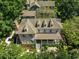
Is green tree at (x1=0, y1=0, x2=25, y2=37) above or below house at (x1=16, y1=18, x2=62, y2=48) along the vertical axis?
above

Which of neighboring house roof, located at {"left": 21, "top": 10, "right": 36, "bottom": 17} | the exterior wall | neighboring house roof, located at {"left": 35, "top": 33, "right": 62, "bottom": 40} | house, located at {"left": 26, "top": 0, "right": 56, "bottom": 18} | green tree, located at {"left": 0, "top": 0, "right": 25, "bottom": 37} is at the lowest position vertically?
the exterior wall

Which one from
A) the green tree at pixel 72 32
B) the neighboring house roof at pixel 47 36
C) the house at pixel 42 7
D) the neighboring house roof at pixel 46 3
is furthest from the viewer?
the neighboring house roof at pixel 46 3

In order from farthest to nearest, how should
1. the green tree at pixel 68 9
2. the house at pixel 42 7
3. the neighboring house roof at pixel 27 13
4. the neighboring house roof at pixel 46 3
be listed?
the neighboring house roof at pixel 46 3 < the neighboring house roof at pixel 27 13 < the house at pixel 42 7 < the green tree at pixel 68 9

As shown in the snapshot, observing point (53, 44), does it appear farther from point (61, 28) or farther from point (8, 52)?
point (8, 52)

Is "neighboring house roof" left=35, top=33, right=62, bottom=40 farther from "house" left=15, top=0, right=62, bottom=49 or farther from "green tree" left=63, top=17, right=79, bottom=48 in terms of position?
"green tree" left=63, top=17, right=79, bottom=48

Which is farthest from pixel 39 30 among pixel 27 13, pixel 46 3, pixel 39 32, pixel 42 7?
Answer: pixel 46 3

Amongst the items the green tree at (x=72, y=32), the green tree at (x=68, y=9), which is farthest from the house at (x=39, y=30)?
the green tree at (x=68, y=9)

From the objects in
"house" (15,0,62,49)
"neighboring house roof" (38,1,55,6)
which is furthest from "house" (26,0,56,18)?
"house" (15,0,62,49)

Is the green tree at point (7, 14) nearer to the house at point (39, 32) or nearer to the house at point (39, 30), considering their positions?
the house at point (39, 30)

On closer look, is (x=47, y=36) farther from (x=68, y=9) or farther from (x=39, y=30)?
(x=68, y=9)
